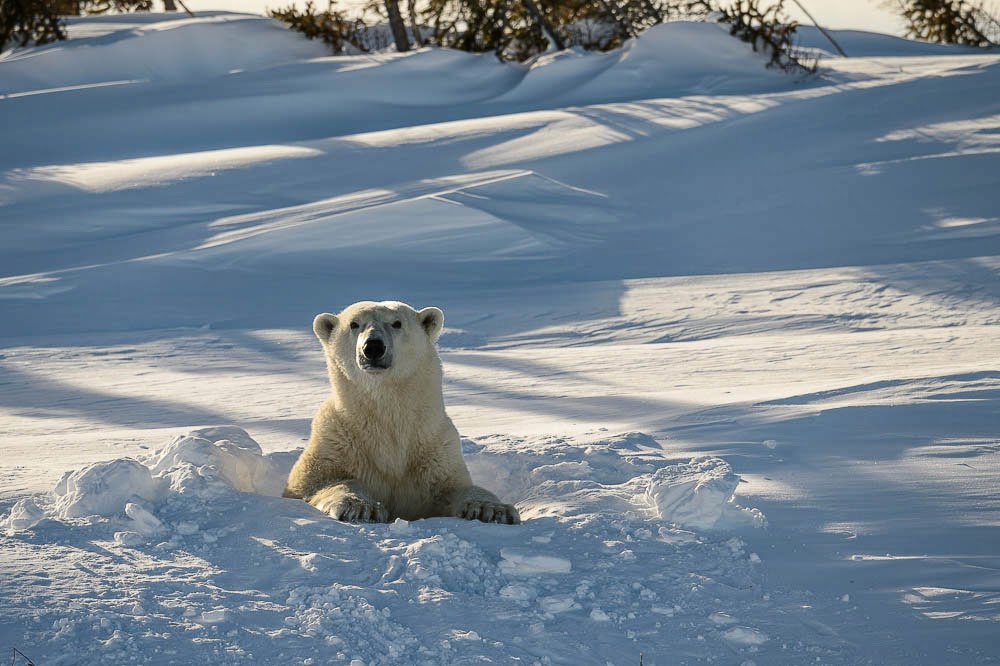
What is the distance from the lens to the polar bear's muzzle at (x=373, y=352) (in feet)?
12.4

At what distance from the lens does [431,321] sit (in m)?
4.21

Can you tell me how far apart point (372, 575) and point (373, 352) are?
96 cm

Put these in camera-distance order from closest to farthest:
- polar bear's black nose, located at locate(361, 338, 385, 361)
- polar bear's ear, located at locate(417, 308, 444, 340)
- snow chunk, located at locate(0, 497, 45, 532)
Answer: snow chunk, located at locate(0, 497, 45, 532), polar bear's black nose, located at locate(361, 338, 385, 361), polar bear's ear, located at locate(417, 308, 444, 340)

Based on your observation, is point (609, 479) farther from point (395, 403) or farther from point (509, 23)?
point (509, 23)

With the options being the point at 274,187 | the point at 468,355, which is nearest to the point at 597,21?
the point at 274,187

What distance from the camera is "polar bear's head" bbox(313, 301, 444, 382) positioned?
381cm

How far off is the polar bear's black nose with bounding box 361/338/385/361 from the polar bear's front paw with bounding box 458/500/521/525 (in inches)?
24.7

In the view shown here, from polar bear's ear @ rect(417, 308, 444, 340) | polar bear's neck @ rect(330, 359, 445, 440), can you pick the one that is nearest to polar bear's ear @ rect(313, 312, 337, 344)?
polar bear's neck @ rect(330, 359, 445, 440)

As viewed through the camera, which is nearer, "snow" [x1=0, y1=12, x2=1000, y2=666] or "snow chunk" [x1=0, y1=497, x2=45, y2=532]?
"snow" [x1=0, y1=12, x2=1000, y2=666]

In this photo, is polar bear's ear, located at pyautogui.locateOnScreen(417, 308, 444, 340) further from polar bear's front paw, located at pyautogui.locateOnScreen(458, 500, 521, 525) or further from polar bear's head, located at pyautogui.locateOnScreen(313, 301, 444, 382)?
polar bear's front paw, located at pyautogui.locateOnScreen(458, 500, 521, 525)

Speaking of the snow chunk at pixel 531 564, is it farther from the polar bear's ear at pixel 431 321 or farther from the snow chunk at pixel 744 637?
the polar bear's ear at pixel 431 321

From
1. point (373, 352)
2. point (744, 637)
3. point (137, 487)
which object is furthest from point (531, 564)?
point (137, 487)

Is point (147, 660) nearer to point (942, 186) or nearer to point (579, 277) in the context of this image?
point (579, 277)

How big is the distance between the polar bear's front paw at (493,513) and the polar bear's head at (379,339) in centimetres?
60
